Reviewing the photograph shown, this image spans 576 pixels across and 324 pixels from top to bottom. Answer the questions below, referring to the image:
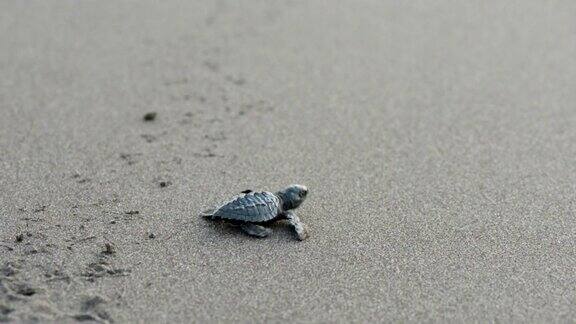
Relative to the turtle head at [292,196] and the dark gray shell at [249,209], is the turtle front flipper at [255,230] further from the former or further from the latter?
the turtle head at [292,196]

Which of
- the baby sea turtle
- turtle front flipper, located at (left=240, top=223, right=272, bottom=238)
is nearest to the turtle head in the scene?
the baby sea turtle

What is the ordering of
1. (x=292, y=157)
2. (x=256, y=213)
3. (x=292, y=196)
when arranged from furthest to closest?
(x=292, y=157), (x=292, y=196), (x=256, y=213)

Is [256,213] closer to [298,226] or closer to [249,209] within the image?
[249,209]

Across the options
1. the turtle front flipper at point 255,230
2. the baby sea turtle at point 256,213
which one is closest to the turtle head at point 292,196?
the baby sea turtle at point 256,213

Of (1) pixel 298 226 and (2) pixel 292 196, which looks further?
(2) pixel 292 196

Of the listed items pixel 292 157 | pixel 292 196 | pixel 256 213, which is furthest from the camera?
pixel 292 157

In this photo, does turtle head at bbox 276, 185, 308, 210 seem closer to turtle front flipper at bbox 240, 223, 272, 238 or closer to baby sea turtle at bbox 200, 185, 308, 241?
baby sea turtle at bbox 200, 185, 308, 241

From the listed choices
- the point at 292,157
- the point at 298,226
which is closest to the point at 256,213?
the point at 298,226
